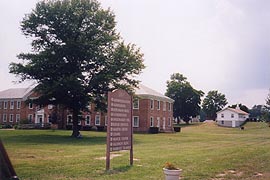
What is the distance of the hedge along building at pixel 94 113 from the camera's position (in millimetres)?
61281

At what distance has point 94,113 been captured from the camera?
6731 centimetres

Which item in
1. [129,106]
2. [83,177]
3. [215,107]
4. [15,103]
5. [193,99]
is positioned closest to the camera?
[83,177]

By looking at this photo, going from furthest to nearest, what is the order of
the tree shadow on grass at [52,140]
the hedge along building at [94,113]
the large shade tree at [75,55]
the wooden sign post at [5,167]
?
the hedge along building at [94,113] → the large shade tree at [75,55] → the tree shadow on grass at [52,140] → the wooden sign post at [5,167]

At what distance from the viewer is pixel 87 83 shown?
4075cm

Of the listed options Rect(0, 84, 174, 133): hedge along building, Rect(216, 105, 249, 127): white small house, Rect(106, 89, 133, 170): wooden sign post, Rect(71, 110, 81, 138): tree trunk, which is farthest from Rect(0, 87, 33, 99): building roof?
Rect(106, 89, 133, 170): wooden sign post

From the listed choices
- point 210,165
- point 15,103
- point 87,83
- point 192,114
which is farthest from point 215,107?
point 210,165

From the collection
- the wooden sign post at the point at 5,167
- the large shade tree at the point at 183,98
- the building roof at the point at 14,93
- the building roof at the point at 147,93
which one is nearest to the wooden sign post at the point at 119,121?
the wooden sign post at the point at 5,167

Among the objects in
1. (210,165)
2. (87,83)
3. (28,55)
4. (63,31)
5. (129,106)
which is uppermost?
(63,31)

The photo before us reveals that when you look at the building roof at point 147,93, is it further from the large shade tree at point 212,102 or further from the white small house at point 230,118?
the large shade tree at point 212,102

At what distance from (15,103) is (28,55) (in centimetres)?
Answer: 4213

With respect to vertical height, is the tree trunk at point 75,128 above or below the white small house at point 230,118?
below

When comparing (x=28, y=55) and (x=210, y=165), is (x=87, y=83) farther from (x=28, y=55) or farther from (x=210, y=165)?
(x=210, y=165)

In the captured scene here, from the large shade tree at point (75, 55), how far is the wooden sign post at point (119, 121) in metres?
23.3

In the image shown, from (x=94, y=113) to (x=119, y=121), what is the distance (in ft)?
173
